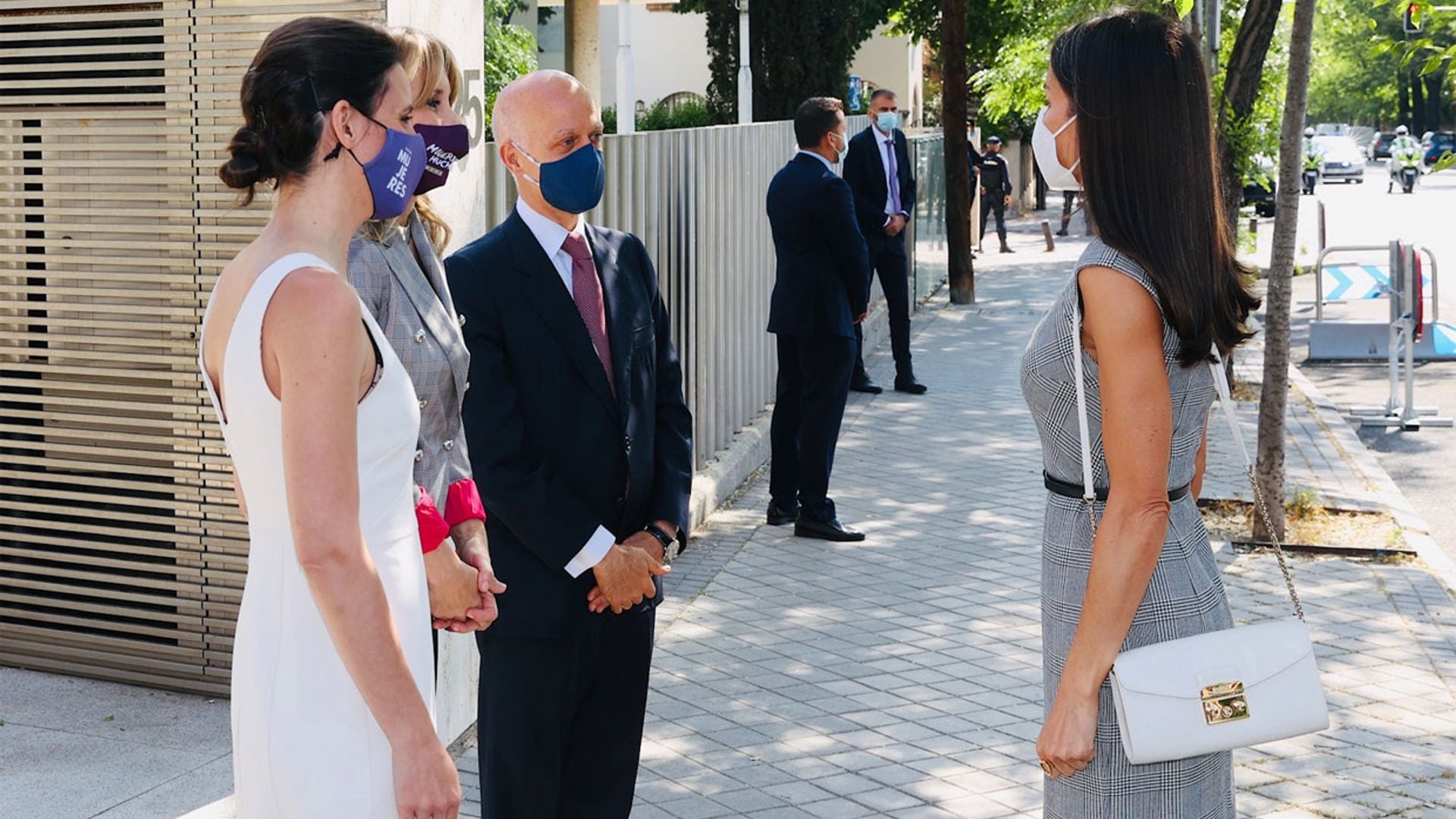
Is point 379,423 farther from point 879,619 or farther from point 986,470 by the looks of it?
point 986,470

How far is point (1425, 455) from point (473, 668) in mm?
8349

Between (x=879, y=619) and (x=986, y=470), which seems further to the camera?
(x=986, y=470)

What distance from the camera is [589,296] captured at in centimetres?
400

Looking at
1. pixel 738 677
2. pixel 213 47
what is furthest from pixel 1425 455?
pixel 213 47

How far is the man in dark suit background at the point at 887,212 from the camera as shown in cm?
1325

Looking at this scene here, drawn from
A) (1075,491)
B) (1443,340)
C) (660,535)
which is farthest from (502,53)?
(1075,491)

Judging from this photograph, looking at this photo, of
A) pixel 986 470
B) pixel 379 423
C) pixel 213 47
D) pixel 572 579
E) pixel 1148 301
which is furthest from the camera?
pixel 986 470

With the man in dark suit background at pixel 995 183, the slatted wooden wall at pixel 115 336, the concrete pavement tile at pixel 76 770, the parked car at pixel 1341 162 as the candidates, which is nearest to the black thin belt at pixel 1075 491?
the concrete pavement tile at pixel 76 770

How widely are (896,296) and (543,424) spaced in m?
9.99

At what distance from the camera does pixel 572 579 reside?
3846 millimetres

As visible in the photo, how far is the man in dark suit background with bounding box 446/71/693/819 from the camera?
383 centimetres

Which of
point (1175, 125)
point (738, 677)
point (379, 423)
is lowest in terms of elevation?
point (738, 677)

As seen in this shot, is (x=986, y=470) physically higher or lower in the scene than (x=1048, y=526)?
lower

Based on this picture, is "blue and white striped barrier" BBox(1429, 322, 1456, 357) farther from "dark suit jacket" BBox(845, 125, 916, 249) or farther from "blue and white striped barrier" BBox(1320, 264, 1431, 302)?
"dark suit jacket" BBox(845, 125, 916, 249)
